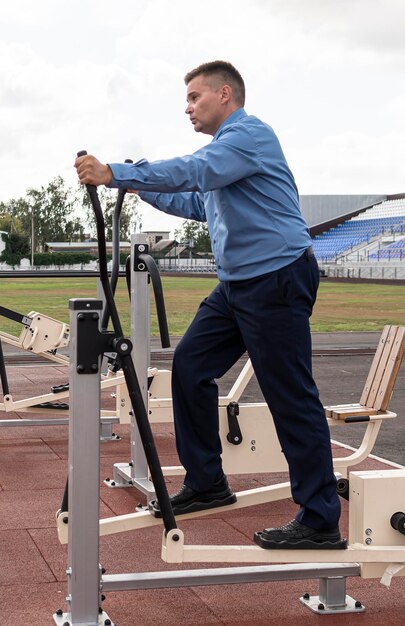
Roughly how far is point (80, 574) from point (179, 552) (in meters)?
0.34

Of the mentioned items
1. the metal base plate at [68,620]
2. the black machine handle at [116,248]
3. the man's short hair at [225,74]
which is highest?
the man's short hair at [225,74]

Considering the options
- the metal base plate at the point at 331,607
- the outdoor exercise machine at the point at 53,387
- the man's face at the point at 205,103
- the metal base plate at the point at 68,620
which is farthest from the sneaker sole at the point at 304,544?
the outdoor exercise machine at the point at 53,387

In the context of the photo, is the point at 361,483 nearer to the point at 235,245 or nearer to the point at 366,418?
the point at 235,245

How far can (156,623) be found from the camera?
3443mm

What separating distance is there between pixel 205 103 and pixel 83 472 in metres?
1.42

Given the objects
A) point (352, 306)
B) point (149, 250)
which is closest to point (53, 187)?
point (352, 306)

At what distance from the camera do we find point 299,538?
3.53m

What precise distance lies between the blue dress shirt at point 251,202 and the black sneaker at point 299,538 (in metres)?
0.88

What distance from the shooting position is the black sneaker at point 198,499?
12.7 ft

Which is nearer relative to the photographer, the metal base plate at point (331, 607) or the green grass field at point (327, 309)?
the metal base plate at point (331, 607)

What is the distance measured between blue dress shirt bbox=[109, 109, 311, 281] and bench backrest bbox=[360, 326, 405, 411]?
1389 millimetres

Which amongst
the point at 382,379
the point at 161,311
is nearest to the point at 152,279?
the point at 161,311

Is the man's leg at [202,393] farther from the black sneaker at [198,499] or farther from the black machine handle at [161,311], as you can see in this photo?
the black machine handle at [161,311]

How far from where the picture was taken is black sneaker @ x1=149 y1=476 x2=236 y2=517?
3861mm
